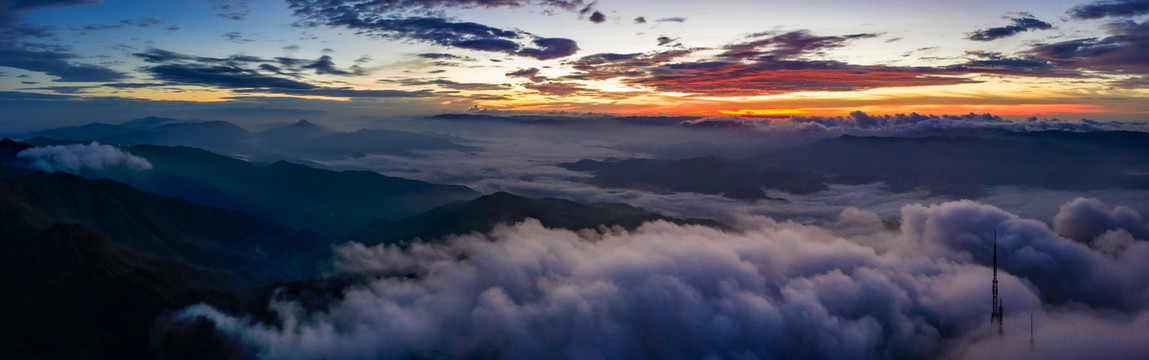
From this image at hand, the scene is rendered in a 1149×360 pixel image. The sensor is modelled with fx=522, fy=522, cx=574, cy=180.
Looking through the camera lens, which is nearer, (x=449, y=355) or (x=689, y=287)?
(x=689, y=287)

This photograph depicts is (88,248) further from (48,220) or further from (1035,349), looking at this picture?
(1035,349)

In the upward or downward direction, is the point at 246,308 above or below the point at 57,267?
below

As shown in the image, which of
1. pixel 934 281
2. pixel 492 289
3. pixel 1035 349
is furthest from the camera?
pixel 492 289

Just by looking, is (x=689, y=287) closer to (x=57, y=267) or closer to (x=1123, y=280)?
(x=1123, y=280)

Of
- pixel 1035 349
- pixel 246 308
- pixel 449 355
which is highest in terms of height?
pixel 1035 349

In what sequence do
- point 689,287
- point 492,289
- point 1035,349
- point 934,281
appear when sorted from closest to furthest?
point 1035,349
point 689,287
point 934,281
point 492,289

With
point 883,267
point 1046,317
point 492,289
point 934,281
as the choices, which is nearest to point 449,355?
point 492,289

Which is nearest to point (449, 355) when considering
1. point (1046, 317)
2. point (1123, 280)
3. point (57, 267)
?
point (57, 267)
